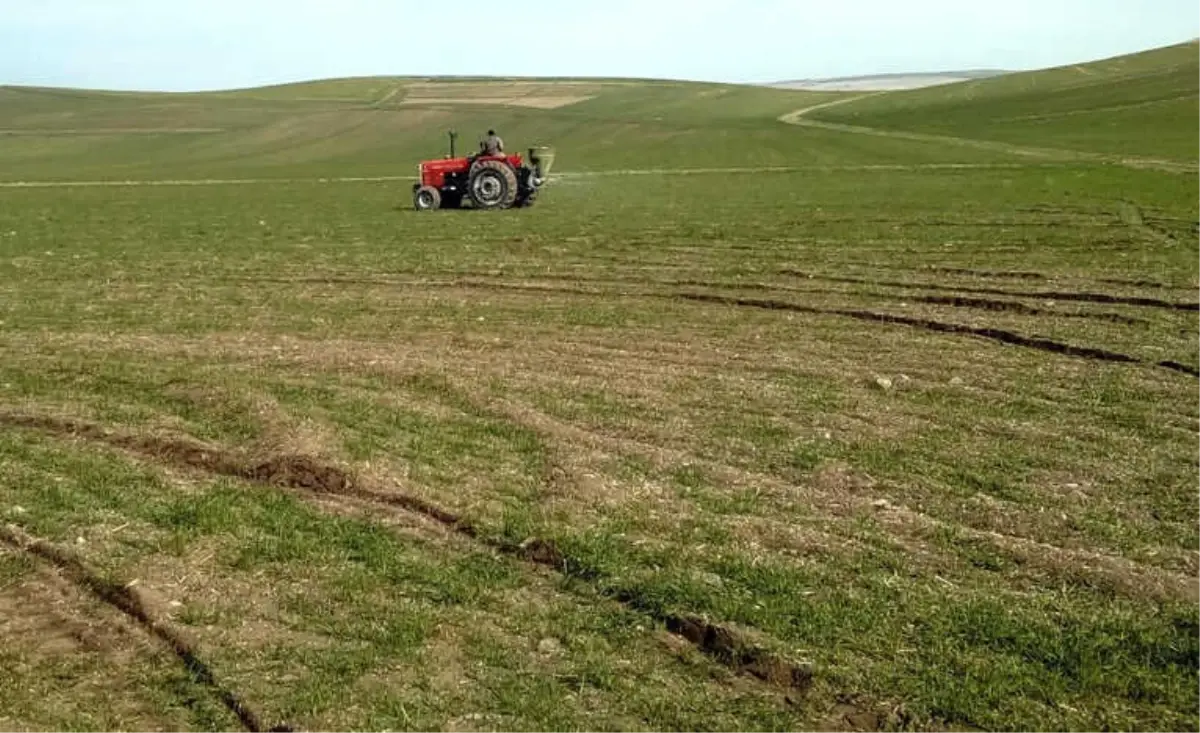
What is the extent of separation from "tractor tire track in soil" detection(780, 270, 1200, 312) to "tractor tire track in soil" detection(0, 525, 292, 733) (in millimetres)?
13405

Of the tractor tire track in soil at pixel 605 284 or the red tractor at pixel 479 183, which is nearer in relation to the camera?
the tractor tire track in soil at pixel 605 284

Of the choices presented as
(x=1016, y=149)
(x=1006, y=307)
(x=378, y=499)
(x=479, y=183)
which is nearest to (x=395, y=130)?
(x=1016, y=149)

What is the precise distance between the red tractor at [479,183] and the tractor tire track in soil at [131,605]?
82.3 feet

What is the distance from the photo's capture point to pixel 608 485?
29.7 ft

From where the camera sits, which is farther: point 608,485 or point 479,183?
point 479,183

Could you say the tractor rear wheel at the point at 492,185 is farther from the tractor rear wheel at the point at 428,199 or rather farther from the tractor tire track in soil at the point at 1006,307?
the tractor tire track in soil at the point at 1006,307

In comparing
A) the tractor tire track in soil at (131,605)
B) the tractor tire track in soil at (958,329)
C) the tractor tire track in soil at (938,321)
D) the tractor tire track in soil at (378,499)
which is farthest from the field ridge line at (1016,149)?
the tractor tire track in soil at (131,605)

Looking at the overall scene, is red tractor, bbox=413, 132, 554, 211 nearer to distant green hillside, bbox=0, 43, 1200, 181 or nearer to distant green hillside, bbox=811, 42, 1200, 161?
distant green hillside, bbox=0, 43, 1200, 181

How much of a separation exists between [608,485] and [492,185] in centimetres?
2439

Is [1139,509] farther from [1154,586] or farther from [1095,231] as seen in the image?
[1095,231]

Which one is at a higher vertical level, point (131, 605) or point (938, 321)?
point (938, 321)

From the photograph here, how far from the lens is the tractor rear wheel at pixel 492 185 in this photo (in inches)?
1278

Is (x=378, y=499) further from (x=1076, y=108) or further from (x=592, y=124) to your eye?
(x=592, y=124)

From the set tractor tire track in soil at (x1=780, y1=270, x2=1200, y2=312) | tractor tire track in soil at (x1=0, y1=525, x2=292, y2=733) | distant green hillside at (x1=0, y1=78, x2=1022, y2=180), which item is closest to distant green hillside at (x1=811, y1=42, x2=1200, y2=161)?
distant green hillside at (x1=0, y1=78, x2=1022, y2=180)
